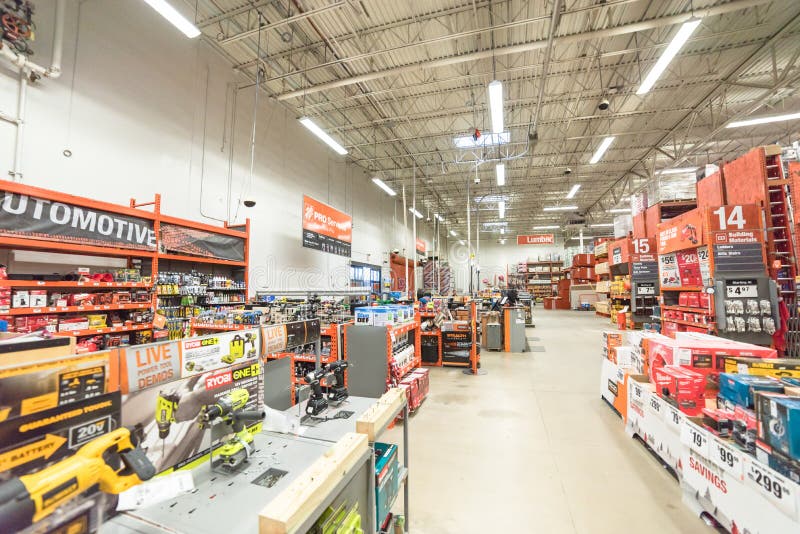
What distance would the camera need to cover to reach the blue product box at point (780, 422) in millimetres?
1445

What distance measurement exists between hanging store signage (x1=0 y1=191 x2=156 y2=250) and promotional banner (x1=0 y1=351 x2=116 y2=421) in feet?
12.4

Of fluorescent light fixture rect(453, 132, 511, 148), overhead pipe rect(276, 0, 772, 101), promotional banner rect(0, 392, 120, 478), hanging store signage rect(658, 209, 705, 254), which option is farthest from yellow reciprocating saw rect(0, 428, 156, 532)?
fluorescent light fixture rect(453, 132, 511, 148)

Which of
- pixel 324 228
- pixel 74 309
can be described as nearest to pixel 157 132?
pixel 74 309

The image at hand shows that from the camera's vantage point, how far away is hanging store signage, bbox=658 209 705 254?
14.1ft

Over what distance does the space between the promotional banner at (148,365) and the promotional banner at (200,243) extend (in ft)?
14.7

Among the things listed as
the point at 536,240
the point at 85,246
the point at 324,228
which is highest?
the point at 536,240

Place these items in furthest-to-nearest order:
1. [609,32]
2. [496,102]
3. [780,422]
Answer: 1. [496,102]
2. [609,32]
3. [780,422]

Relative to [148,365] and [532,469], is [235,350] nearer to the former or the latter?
[148,365]

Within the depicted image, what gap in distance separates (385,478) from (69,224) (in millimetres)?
4529

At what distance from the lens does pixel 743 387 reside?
1918 millimetres

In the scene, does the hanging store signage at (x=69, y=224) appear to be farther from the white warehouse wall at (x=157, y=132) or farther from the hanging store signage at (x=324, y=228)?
the hanging store signage at (x=324, y=228)

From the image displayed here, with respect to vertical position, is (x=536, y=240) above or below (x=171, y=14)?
below

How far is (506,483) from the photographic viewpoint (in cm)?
247

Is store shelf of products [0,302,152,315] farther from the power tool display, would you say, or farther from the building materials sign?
the building materials sign
